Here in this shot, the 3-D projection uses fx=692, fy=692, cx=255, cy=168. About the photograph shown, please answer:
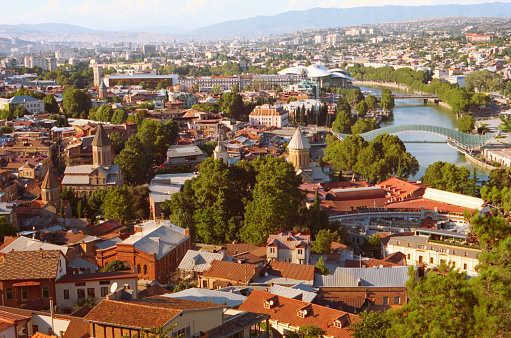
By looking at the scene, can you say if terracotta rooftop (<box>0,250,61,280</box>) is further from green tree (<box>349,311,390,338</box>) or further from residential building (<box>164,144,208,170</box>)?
residential building (<box>164,144,208,170</box>)

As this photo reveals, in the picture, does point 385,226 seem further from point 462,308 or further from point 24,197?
point 462,308

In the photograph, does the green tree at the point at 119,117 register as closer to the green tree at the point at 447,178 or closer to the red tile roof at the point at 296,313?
the green tree at the point at 447,178

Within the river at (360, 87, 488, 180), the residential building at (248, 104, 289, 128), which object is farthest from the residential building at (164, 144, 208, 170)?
the residential building at (248, 104, 289, 128)

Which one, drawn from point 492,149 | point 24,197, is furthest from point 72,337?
point 492,149

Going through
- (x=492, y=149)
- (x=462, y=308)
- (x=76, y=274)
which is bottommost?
(x=492, y=149)

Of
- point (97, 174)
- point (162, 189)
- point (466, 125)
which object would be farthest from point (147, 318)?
point (466, 125)

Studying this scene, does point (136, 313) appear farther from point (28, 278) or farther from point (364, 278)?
point (364, 278)
